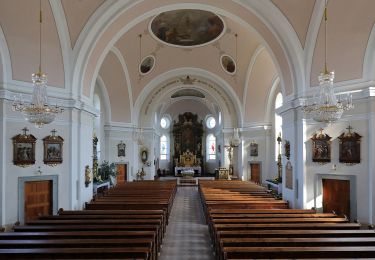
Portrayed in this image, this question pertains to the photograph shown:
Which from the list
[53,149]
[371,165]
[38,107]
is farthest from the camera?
[53,149]

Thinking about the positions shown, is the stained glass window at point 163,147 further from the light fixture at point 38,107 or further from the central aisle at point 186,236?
the light fixture at point 38,107

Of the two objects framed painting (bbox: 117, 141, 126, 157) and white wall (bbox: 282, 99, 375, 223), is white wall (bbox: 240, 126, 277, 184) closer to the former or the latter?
white wall (bbox: 282, 99, 375, 223)

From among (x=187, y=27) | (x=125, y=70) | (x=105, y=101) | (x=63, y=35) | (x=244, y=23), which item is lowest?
(x=105, y=101)

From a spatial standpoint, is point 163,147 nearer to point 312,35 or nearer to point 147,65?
point 147,65

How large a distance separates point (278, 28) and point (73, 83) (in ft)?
23.5

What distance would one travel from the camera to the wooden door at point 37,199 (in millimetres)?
9398

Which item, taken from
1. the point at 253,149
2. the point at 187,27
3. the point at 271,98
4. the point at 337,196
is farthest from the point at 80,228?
the point at 253,149

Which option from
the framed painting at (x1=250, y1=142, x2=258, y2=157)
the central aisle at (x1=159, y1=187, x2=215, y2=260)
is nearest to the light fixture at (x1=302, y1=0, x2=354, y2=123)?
the central aisle at (x1=159, y1=187, x2=215, y2=260)

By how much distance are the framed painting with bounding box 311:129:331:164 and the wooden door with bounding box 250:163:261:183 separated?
9288mm

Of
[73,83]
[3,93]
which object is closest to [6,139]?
[3,93]

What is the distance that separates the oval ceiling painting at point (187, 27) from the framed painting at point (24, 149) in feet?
27.7

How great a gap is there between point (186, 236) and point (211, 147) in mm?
23129

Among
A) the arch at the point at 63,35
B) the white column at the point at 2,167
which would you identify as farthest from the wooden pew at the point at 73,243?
the arch at the point at 63,35

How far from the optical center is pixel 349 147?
9070 mm
